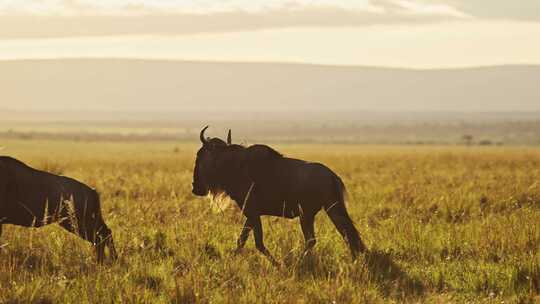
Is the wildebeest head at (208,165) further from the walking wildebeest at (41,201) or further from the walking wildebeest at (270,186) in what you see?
the walking wildebeest at (41,201)

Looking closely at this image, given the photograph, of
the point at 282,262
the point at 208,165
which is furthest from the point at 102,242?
the point at 282,262

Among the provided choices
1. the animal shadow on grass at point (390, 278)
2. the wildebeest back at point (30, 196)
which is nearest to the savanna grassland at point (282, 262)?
the animal shadow on grass at point (390, 278)

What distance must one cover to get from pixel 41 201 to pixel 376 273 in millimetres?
3669

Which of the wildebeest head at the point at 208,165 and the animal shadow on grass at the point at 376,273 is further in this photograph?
the wildebeest head at the point at 208,165

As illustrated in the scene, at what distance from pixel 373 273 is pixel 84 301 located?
307cm

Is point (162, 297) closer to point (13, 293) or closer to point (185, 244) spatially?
point (13, 293)

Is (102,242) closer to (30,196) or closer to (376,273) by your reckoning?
(30,196)

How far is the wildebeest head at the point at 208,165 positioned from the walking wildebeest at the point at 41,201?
1.30 meters

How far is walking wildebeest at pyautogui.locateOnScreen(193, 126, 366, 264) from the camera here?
9.55 meters

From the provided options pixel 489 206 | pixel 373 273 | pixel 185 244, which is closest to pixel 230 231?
pixel 185 244

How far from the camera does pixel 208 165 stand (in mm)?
9992

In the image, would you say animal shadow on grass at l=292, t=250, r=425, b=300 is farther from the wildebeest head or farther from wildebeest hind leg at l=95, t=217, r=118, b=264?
wildebeest hind leg at l=95, t=217, r=118, b=264

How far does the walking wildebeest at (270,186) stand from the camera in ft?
31.3

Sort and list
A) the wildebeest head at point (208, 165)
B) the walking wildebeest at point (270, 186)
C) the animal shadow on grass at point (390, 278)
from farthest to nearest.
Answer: the wildebeest head at point (208, 165), the walking wildebeest at point (270, 186), the animal shadow on grass at point (390, 278)
